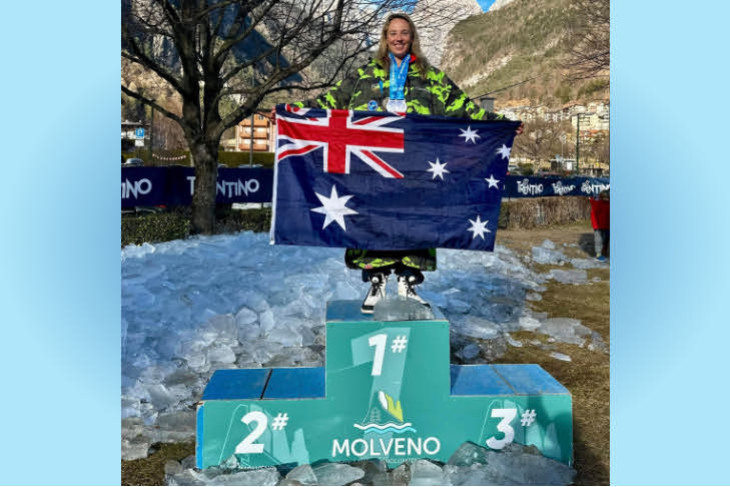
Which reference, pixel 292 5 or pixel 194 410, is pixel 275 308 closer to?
pixel 194 410

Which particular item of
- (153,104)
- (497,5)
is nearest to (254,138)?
(153,104)

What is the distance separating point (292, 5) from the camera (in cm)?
549

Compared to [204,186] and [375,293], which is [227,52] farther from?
[375,293]

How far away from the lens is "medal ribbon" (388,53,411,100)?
115 inches

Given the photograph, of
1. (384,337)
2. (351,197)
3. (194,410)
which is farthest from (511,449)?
(194,410)

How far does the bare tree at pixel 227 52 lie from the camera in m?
4.84

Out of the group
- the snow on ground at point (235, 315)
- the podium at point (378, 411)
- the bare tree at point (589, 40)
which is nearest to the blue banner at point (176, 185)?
the snow on ground at point (235, 315)

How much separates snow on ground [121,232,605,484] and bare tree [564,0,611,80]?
1.72 meters

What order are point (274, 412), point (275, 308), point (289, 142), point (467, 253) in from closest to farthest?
point (274, 412) → point (289, 142) → point (275, 308) → point (467, 253)

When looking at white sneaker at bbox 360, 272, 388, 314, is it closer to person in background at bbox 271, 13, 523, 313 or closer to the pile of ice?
person in background at bbox 271, 13, 523, 313

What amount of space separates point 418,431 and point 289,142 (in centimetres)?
132

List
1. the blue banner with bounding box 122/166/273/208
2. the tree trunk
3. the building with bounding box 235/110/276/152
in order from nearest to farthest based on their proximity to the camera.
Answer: the blue banner with bounding box 122/166/273/208 → the tree trunk → the building with bounding box 235/110/276/152

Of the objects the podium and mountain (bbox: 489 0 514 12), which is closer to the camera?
the podium

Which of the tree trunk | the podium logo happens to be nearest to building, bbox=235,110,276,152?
the tree trunk
